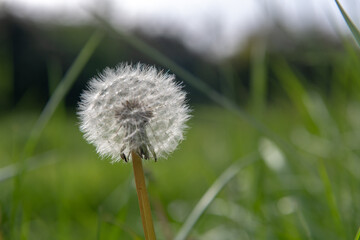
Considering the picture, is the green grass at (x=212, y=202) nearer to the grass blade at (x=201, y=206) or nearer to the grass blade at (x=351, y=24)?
the grass blade at (x=201, y=206)

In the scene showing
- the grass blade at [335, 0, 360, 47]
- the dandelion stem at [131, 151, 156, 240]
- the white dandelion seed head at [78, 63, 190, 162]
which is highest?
the grass blade at [335, 0, 360, 47]

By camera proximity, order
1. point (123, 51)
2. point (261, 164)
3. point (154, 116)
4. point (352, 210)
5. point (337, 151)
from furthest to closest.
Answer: point (123, 51), point (337, 151), point (261, 164), point (352, 210), point (154, 116)

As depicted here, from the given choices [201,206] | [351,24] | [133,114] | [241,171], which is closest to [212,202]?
[201,206]

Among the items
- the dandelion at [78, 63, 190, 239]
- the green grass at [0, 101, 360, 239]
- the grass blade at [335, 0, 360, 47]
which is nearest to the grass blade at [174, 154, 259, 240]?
the green grass at [0, 101, 360, 239]

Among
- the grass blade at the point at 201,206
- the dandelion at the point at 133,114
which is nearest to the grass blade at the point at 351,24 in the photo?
the dandelion at the point at 133,114

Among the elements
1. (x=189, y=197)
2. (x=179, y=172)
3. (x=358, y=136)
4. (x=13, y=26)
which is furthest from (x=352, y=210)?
(x=13, y=26)

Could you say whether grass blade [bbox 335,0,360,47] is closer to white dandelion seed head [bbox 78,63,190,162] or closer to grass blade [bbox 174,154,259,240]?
white dandelion seed head [bbox 78,63,190,162]

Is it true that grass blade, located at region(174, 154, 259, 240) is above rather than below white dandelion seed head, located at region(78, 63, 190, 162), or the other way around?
below

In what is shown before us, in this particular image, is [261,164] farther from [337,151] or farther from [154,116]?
[154,116]
